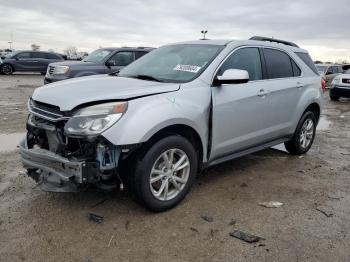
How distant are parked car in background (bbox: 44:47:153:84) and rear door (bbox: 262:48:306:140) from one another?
728 centimetres

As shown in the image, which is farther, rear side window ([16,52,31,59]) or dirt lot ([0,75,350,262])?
rear side window ([16,52,31,59])

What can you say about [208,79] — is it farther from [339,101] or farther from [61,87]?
[339,101]

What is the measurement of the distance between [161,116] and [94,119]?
0.63m

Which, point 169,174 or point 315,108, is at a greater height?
point 315,108

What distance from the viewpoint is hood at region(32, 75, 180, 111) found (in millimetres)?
3471

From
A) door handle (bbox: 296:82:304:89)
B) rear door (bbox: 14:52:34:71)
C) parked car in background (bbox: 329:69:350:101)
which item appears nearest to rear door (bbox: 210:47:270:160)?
door handle (bbox: 296:82:304:89)

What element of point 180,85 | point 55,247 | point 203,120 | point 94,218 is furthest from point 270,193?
point 55,247

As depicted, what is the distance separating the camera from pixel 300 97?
579 centimetres

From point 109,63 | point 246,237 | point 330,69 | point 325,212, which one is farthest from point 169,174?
point 330,69

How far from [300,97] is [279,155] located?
42.0 inches

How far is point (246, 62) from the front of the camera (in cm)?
488

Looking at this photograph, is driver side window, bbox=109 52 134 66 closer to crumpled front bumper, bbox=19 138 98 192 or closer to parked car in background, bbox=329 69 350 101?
parked car in background, bbox=329 69 350 101

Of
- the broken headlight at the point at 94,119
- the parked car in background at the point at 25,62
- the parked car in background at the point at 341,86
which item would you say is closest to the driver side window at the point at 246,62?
the broken headlight at the point at 94,119

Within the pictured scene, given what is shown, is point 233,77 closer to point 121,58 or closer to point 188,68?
point 188,68
